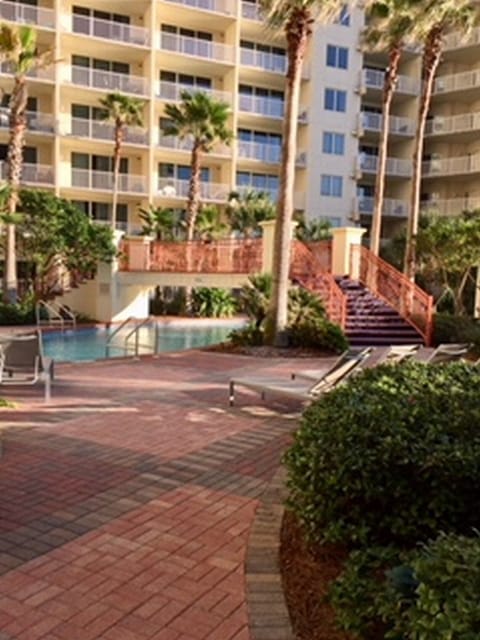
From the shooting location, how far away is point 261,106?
1357 inches

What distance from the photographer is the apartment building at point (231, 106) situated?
101 feet

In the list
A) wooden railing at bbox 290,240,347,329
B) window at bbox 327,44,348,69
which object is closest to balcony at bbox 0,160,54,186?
wooden railing at bbox 290,240,347,329

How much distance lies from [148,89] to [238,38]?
6.41m

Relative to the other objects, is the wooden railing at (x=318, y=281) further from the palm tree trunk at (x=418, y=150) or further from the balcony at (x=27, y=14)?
the balcony at (x=27, y=14)

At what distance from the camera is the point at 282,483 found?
5.14 m

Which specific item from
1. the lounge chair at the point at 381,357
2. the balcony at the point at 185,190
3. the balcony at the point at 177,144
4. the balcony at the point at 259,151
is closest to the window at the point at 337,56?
the balcony at the point at 259,151

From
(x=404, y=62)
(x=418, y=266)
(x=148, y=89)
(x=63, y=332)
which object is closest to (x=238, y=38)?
(x=148, y=89)

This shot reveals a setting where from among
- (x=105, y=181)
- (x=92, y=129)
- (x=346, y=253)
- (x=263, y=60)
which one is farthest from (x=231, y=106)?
(x=346, y=253)

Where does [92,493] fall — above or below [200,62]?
below

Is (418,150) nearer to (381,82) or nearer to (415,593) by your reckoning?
(415,593)

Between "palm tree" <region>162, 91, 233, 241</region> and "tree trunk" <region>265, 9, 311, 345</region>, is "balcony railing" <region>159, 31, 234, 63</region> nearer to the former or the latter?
"palm tree" <region>162, 91, 233, 241</region>

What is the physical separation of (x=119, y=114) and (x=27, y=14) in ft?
23.3

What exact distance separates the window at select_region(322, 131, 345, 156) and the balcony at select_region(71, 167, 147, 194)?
38.0 ft

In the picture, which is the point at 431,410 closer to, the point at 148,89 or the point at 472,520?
the point at 472,520
